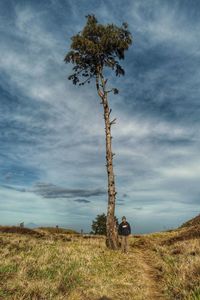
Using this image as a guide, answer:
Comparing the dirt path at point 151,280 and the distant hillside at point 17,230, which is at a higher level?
the distant hillside at point 17,230

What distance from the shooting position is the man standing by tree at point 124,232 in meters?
26.1

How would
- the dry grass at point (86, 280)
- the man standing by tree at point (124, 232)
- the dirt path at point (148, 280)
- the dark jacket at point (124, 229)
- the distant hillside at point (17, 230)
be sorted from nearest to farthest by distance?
the dry grass at point (86, 280)
the dirt path at point (148, 280)
the man standing by tree at point (124, 232)
the dark jacket at point (124, 229)
the distant hillside at point (17, 230)

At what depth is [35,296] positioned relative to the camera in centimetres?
1020

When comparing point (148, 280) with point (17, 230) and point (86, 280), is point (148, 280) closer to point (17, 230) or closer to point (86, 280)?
point (86, 280)

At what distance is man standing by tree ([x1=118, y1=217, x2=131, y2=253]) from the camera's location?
85.6ft

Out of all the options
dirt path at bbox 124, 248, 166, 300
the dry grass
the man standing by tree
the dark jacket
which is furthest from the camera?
the dark jacket

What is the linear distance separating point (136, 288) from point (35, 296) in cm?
444

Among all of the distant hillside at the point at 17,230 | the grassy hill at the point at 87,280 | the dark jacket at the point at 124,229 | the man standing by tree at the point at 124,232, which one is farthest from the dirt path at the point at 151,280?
the distant hillside at the point at 17,230

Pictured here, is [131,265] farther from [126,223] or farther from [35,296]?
[35,296]

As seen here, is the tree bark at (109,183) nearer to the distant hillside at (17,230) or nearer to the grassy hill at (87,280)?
the grassy hill at (87,280)

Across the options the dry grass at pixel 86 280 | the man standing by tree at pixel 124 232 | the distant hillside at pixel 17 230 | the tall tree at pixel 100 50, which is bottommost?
the dry grass at pixel 86 280

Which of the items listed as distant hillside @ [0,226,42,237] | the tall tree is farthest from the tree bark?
distant hillside @ [0,226,42,237]

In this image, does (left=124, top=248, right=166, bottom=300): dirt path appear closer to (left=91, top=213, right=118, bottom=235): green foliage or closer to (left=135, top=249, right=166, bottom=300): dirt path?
(left=135, top=249, right=166, bottom=300): dirt path

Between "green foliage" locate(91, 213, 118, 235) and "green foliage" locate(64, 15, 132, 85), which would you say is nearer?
"green foliage" locate(64, 15, 132, 85)
